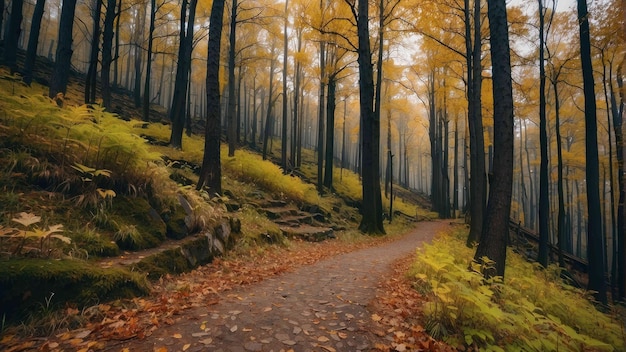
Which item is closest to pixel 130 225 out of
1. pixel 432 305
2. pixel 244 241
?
pixel 244 241

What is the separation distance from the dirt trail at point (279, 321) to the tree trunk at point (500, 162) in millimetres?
2474

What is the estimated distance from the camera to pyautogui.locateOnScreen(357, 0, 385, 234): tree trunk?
10859 millimetres

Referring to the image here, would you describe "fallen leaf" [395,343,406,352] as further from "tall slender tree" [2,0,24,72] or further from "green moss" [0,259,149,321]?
"tall slender tree" [2,0,24,72]

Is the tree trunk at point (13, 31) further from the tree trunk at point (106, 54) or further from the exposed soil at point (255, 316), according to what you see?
the exposed soil at point (255, 316)

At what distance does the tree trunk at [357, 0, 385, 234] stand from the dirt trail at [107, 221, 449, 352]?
7000 millimetres

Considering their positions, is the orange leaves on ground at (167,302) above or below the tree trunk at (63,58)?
below

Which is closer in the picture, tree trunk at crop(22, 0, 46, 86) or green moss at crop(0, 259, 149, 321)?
green moss at crop(0, 259, 149, 321)

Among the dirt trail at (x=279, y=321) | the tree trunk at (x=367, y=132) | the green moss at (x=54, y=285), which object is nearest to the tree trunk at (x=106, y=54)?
the tree trunk at (x=367, y=132)

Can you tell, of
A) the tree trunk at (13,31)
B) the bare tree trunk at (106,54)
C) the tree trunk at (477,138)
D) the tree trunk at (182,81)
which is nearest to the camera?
the tree trunk at (477,138)

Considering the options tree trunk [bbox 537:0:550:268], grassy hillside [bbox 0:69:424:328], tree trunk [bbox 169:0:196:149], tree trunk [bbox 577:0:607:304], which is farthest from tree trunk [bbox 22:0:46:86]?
tree trunk [bbox 537:0:550:268]

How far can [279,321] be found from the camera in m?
3.07

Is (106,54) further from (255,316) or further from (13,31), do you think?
(255,316)

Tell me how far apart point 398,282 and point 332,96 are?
13444 millimetres

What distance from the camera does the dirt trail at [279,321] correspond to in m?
2.52
